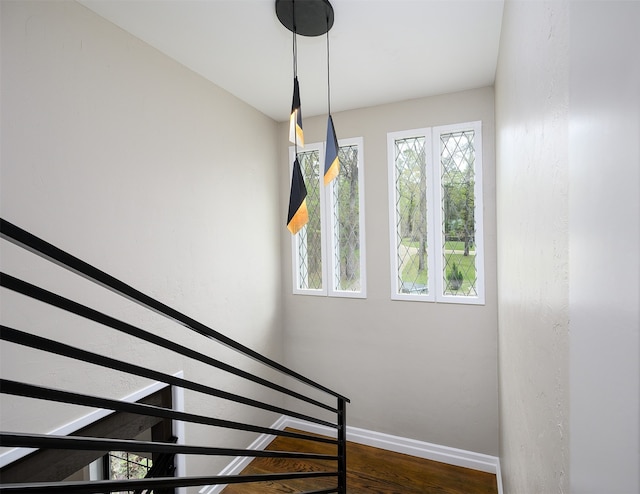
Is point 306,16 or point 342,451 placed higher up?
point 306,16

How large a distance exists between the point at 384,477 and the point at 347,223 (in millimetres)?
2082

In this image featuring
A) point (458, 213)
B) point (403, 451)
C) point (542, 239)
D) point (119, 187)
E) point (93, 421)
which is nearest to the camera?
point (542, 239)

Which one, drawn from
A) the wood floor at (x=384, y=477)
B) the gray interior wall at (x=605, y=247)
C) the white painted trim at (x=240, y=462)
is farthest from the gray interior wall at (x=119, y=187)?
the gray interior wall at (x=605, y=247)

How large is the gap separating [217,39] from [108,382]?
1.97 meters

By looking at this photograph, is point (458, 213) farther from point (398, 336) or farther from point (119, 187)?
point (119, 187)

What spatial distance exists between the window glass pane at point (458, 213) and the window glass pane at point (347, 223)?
0.74m

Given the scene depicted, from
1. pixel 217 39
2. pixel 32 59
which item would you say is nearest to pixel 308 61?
pixel 217 39

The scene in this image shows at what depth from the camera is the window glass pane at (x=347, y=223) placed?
3.04m

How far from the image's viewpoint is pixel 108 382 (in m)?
1.70

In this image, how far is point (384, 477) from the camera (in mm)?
2596

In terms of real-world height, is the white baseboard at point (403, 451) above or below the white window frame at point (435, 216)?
below

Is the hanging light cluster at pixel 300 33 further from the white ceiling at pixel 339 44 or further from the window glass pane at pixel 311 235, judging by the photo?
the window glass pane at pixel 311 235

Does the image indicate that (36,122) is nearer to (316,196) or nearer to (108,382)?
(108,382)

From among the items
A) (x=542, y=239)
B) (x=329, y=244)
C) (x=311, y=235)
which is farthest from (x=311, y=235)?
(x=542, y=239)
